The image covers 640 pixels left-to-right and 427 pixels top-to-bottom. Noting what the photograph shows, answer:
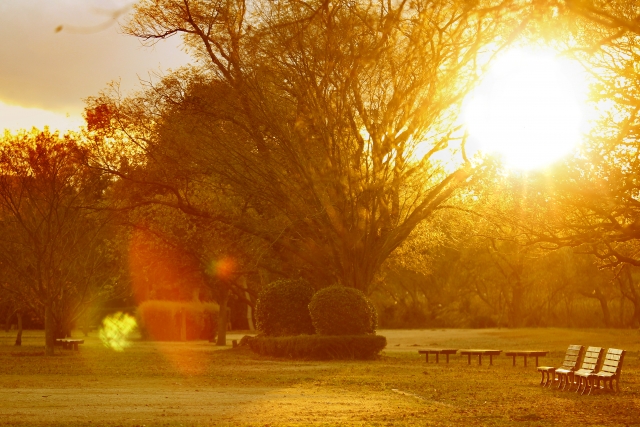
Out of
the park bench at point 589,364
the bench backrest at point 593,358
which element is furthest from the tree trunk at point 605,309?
the bench backrest at point 593,358

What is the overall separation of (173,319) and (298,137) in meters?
20.4

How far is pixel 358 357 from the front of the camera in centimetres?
3114

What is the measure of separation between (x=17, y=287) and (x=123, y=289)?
1480 cm

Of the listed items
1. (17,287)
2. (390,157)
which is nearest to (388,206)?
(390,157)

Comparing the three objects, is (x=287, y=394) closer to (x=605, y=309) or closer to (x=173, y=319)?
(x=173, y=319)

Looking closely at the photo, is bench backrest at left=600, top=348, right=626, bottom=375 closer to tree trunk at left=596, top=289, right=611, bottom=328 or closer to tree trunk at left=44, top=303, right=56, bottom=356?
tree trunk at left=44, top=303, right=56, bottom=356

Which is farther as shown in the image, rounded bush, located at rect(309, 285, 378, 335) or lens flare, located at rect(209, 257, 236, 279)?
lens flare, located at rect(209, 257, 236, 279)

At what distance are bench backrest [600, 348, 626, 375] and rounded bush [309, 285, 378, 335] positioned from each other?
543 inches

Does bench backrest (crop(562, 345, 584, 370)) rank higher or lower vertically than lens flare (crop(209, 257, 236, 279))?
lower

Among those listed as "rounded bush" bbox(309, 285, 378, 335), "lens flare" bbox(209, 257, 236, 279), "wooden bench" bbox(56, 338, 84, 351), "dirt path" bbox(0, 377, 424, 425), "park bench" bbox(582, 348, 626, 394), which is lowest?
"dirt path" bbox(0, 377, 424, 425)

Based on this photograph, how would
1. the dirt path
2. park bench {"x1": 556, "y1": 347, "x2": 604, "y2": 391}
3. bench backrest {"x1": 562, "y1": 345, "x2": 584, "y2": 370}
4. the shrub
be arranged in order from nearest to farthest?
1. the dirt path
2. park bench {"x1": 556, "y1": 347, "x2": 604, "y2": 391}
3. bench backrest {"x1": 562, "y1": 345, "x2": 584, "y2": 370}
4. the shrub

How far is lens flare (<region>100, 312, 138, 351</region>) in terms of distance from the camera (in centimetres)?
4491

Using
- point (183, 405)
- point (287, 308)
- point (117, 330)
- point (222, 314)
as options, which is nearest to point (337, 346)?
point (287, 308)

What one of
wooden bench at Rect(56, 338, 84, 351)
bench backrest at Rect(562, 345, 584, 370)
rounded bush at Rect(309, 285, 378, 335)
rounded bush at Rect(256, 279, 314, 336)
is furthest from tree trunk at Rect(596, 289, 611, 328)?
bench backrest at Rect(562, 345, 584, 370)
